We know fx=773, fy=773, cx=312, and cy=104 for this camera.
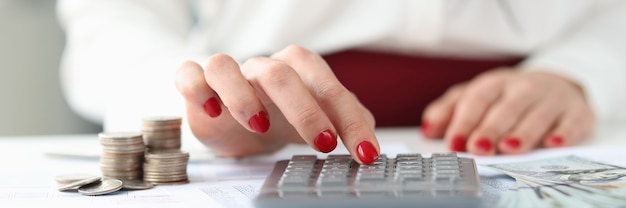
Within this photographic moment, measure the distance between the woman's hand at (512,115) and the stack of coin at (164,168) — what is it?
36 centimetres

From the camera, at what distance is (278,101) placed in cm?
68

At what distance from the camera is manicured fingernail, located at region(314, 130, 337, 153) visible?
663mm

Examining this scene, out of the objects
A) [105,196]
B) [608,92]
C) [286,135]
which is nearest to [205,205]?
[105,196]

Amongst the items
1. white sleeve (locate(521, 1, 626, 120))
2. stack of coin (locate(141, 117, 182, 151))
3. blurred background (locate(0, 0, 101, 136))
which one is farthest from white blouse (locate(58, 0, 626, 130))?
blurred background (locate(0, 0, 101, 136))

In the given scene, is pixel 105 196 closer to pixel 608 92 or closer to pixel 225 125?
pixel 225 125

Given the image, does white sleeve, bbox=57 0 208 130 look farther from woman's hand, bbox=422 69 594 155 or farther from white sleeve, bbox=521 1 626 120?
white sleeve, bbox=521 1 626 120

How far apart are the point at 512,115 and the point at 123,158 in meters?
0.49

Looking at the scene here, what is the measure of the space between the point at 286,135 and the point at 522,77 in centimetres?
41

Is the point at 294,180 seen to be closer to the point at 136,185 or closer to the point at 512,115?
the point at 136,185

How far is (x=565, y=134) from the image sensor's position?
947 millimetres

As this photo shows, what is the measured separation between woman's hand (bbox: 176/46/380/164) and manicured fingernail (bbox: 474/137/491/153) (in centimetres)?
17

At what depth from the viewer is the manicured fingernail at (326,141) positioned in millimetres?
663

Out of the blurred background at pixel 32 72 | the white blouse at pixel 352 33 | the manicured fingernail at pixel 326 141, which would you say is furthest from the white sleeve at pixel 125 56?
the blurred background at pixel 32 72

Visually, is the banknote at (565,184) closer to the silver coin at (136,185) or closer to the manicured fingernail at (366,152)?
the manicured fingernail at (366,152)
